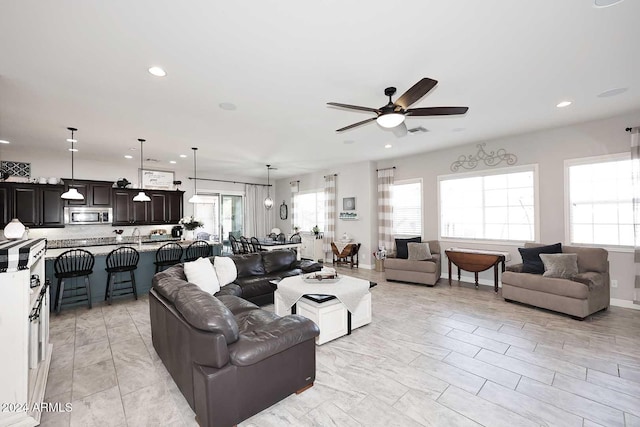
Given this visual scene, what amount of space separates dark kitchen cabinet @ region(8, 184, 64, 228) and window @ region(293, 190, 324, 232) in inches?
227

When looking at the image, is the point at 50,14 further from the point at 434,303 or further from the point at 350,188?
the point at 350,188

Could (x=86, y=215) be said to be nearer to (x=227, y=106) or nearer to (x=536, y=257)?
(x=227, y=106)

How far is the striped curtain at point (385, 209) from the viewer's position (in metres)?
6.66

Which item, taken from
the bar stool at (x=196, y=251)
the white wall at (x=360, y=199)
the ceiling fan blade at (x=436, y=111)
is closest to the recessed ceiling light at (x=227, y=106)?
the ceiling fan blade at (x=436, y=111)

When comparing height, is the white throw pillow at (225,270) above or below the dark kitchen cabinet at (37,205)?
below

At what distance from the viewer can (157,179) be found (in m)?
7.45

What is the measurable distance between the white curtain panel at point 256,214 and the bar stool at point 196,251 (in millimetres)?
3609

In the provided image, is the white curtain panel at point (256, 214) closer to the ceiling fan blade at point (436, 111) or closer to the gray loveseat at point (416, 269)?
the gray loveseat at point (416, 269)

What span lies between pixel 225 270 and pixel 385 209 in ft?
13.7

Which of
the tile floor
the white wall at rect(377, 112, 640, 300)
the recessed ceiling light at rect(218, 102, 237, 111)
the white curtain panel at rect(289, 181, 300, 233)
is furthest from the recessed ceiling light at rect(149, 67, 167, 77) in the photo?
the white curtain panel at rect(289, 181, 300, 233)

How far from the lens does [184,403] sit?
208 centimetres

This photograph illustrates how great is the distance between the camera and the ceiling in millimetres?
1902

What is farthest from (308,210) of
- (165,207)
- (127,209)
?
(127,209)

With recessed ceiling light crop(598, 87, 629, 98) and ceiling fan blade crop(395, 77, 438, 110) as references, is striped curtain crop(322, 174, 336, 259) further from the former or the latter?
recessed ceiling light crop(598, 87, 629, 98)
